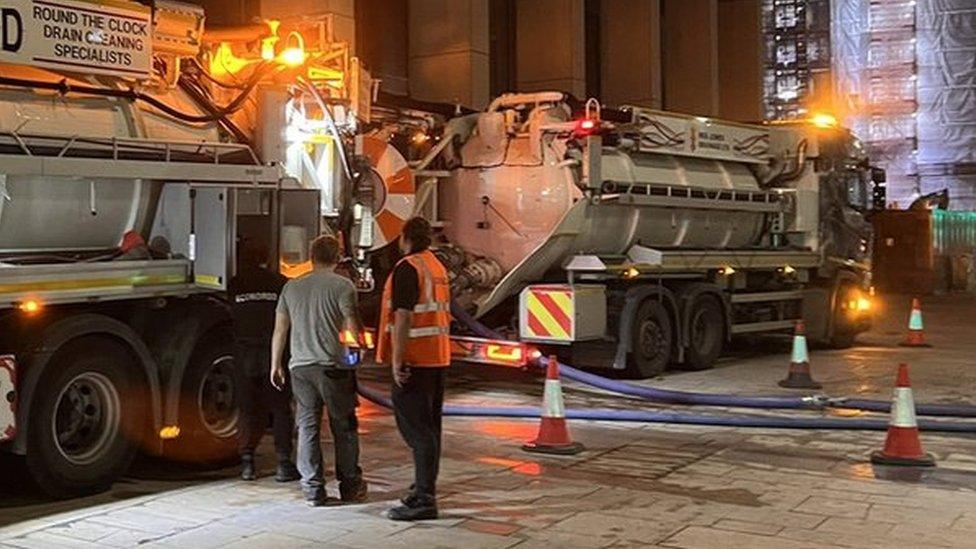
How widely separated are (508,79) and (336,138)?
71.4 ft

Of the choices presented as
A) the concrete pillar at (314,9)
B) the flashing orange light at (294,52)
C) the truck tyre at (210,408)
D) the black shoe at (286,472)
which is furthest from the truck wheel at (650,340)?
the concrete pillar at (314,9)

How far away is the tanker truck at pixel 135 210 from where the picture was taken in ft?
22.9

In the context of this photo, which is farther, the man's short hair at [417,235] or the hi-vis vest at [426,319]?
the man's short hair at [417,235]

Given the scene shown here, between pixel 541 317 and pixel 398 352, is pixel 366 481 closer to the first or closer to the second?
pixel 398 352

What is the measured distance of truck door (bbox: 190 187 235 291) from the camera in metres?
7.89

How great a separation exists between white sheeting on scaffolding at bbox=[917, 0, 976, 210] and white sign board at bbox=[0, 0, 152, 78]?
31451 mm

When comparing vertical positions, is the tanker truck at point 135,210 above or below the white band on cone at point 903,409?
above

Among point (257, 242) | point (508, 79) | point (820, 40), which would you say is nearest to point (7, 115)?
point (257, 242)

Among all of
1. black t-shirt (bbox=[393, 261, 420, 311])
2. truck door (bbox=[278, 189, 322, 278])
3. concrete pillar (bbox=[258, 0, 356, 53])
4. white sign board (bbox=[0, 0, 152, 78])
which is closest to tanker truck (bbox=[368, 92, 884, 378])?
truck door (bbox=[278, 189, 322, 278])

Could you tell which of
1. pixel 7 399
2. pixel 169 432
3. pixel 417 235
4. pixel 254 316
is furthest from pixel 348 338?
pixel 7 399

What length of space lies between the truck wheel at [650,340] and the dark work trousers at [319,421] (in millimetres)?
6267

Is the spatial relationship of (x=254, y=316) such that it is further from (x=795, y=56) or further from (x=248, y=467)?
(x=795, y=56)

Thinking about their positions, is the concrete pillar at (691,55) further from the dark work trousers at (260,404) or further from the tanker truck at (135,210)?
the dark work trousers at (260,404)

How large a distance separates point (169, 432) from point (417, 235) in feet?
8.18
